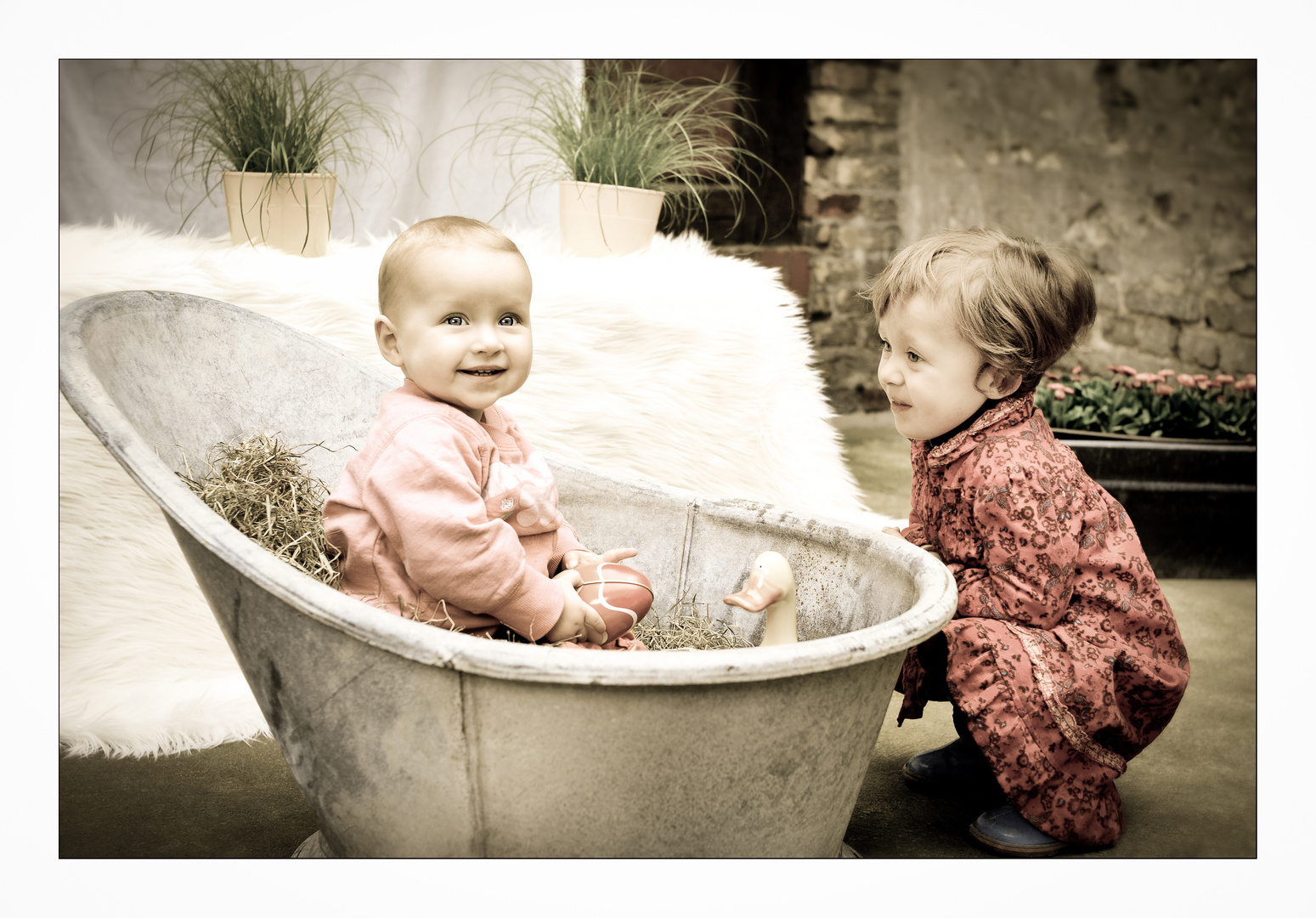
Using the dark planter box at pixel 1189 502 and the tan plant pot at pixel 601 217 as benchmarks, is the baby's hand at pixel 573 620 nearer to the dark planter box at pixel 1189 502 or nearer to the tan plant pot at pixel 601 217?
the tan plant pot at pixel 601 217

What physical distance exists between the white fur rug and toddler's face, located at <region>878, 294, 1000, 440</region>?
1.49 ft

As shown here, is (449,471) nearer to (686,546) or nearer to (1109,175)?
(686,546)

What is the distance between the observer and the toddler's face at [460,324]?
1102 mm

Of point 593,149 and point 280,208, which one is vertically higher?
point 593,149

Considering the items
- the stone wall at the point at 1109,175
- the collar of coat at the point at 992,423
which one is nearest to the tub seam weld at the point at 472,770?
the collar of coat at the point at 992,423

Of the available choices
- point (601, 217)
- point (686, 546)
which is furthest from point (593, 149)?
point (686, 546)

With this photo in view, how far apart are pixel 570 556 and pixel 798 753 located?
434 millimetres

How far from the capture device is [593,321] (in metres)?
2.00

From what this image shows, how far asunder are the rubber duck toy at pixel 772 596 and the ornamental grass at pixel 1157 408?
1730 mm

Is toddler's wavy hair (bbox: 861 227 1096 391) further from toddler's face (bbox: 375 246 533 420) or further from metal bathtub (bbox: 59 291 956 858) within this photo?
toddler's face (bbox: 375 246 533 420)

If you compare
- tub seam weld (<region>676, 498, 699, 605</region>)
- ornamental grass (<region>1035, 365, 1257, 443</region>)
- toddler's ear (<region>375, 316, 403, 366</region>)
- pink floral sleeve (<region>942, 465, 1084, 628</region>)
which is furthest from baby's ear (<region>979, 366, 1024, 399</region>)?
ornamental grass (<region>1035, 365, 1257, 443</region>)

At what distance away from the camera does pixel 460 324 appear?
1.13m

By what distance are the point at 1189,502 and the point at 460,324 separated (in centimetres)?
198

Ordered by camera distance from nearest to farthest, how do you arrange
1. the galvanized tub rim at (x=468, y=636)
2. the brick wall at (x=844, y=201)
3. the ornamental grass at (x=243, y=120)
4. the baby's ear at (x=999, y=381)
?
the galvanized tub rim at (x=468, y=636) → the baby's ear at (x=999, y=381) → the ornamental grass at (x=243, y=120) → the brick wall at (x=844, y=201)
